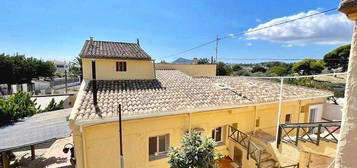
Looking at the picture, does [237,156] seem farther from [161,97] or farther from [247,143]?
[161,97]

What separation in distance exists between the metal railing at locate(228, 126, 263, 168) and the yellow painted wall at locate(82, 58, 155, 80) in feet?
22.3

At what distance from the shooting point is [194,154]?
7.18 meters

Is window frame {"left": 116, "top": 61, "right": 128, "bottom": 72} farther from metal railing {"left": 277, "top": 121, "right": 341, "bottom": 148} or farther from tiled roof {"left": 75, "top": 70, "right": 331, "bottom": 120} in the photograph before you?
metal railing {"left": 277, "top": 121, "right": 341, "bottom": 148}

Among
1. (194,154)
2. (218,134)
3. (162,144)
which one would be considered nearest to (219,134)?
(218,134)

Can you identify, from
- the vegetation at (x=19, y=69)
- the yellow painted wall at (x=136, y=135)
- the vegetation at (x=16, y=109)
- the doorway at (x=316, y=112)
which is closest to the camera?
the yellow painted wall at (x=136, y=135)

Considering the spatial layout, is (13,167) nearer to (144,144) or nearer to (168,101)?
(144,144)

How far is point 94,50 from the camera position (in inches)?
481

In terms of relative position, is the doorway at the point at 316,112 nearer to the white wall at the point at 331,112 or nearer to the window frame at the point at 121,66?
the white wall at the point at 331,112

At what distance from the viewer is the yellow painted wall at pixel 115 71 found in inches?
458

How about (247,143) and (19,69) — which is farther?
(19,69)

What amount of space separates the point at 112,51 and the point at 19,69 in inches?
1334

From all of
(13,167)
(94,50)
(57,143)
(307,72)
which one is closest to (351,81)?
(94,50)

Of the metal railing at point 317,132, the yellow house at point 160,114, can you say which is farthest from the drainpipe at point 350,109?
the yellow house at point 160,114

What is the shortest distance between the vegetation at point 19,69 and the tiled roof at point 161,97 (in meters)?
34.4
